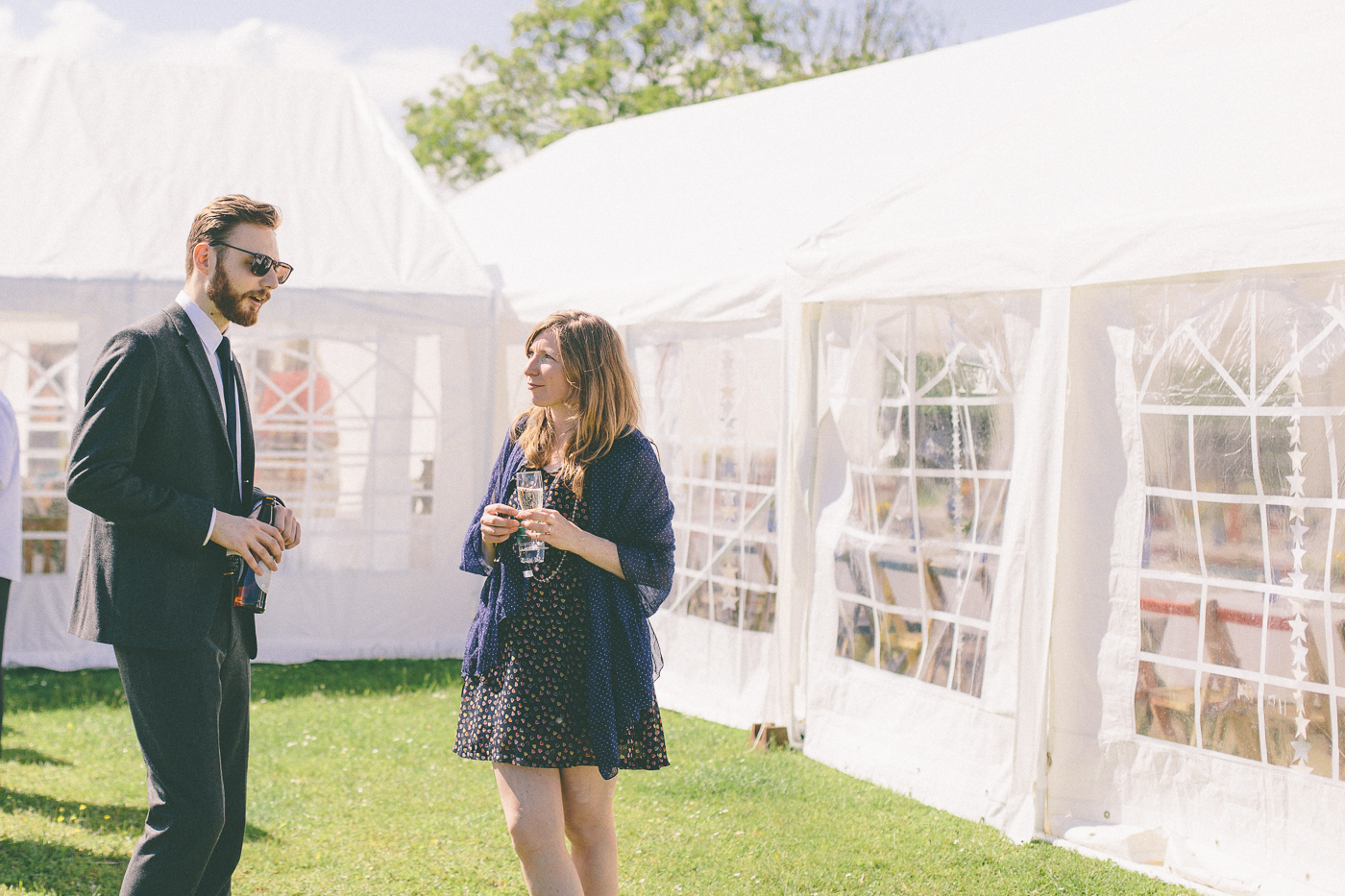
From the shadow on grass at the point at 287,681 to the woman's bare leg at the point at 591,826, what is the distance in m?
4.21

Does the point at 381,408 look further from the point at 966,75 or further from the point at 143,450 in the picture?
the point at 143,450

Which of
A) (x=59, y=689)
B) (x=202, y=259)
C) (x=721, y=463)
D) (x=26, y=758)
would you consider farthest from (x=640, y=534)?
(x=59, y=689)

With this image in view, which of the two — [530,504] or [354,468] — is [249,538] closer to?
[530,504]

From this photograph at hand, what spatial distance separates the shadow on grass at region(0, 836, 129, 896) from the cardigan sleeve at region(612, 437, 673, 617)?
7.10 ft

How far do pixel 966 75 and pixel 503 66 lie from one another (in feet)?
62.2

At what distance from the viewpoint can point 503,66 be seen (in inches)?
957

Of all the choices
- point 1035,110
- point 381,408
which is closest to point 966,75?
point 1035,110

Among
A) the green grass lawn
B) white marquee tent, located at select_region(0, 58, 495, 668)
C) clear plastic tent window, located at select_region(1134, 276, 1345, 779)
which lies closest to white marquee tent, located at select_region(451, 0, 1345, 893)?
clear plastic tent window, located at select_region(1134, 276, 1345, 779)

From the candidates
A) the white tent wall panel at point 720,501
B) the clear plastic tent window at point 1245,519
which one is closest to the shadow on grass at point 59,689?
the white tent wall panel at point 720,501

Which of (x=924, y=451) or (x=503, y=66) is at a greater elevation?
(x=503, y=66)

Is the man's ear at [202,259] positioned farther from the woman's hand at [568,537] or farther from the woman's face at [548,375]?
the woman's hand at [568,537]

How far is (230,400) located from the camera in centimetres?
280

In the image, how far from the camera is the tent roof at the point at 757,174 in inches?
240

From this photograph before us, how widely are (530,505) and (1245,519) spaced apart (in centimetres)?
244
